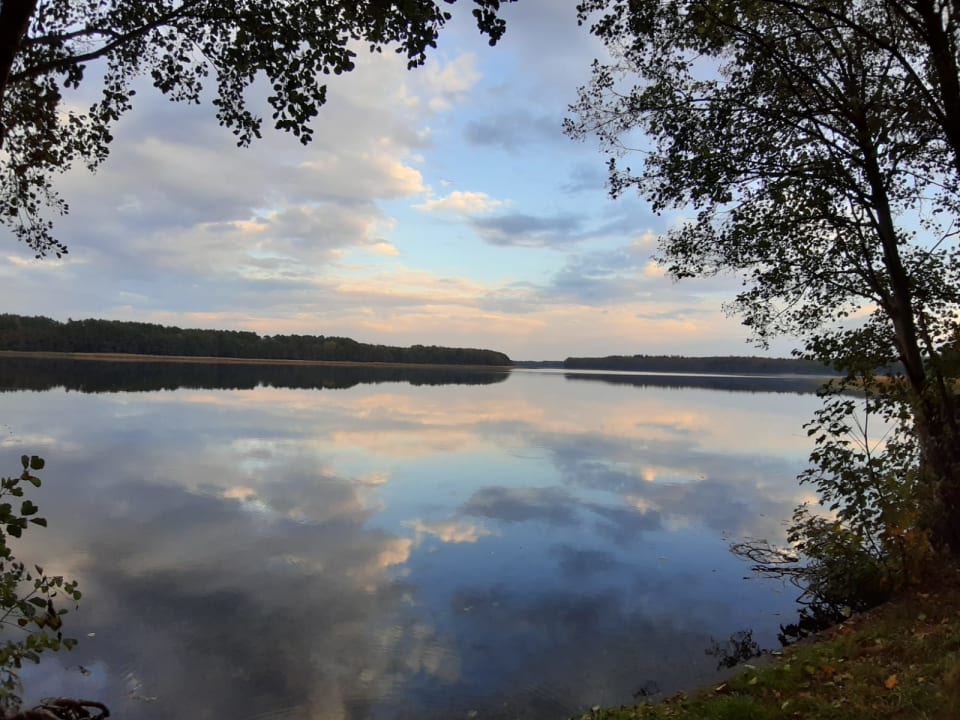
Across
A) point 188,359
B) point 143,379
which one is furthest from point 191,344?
point 143,379

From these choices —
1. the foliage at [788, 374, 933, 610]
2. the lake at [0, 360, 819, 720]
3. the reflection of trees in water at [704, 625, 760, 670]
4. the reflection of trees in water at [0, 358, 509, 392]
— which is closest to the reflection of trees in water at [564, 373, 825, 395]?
Result: the reflection of trees in water at [0, 358, 509, 392]

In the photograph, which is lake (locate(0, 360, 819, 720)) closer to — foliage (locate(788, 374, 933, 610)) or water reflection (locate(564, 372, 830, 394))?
foliage (locate(788, 374, 933, 610))

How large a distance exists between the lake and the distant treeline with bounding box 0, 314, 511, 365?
11623 cm

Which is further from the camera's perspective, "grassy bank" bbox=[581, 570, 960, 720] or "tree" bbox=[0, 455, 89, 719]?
"grassy bank" bbox=[581, 570, 960, 720]

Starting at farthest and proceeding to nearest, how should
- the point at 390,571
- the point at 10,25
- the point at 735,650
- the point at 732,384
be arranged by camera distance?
1. the point at 732,384
2. the point at 390,571
3. the point at 735,650
4. the point at 10,25

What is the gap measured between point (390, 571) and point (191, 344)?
144 meters

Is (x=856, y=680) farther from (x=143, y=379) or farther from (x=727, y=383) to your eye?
(x=727, y=383)

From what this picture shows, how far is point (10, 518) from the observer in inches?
140

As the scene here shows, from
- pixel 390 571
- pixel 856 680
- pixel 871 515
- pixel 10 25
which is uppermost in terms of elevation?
pixel 10 25

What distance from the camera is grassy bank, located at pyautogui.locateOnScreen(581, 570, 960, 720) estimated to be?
14.7 ft

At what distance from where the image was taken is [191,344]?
137 metres

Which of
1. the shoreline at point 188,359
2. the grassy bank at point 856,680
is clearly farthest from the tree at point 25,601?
the shoreline at point 188,359

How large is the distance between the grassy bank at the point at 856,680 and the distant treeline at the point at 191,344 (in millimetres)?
143122

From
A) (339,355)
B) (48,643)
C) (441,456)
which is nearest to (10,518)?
(48,643)
